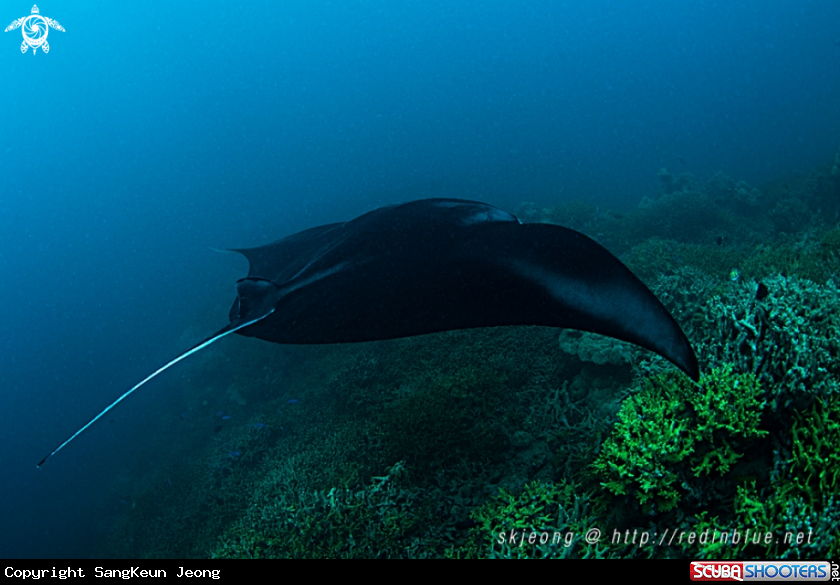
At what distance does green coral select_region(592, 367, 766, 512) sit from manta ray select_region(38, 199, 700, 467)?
4.56 feet

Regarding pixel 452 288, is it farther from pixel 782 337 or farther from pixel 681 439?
pixel 782 337

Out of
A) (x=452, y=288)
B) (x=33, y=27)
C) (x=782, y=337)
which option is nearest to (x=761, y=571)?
(x=782, y=337)

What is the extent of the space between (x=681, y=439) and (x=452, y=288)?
1.98 metres

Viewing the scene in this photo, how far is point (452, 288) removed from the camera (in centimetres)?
197

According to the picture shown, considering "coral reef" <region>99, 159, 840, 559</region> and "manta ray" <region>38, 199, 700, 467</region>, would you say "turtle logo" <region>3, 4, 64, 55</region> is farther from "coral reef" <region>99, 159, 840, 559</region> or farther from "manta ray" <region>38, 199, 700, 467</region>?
"manta ray" <region>38, 199, 700, 467</region>

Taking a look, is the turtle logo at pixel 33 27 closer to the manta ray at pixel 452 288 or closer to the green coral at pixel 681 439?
the manta ray at pixel 452 288

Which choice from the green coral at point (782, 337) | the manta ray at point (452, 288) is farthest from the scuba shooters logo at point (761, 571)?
the manta ray at point (452, 288)

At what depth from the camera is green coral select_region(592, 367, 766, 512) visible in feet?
7.84

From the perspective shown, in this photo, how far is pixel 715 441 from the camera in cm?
246

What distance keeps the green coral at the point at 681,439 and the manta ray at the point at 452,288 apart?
1389 millimetres

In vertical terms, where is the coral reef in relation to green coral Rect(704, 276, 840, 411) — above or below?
below

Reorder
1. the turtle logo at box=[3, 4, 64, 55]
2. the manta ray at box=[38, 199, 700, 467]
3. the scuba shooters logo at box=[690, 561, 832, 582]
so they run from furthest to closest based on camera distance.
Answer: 1. the turtle logo at box=[3, 4, 64, 55]
2. the scuba shooters logo at box=[690, 561, 832, 582]
3. the manta ray at box=[38, 199, 700, 467]

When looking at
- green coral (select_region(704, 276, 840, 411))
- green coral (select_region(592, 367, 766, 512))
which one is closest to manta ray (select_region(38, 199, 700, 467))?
green coral (select_region(592, 367, 766, 512))

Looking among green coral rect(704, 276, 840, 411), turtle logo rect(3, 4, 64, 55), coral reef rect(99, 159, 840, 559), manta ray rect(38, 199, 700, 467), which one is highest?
turtle logo rect(3, 4, 64, 55)
